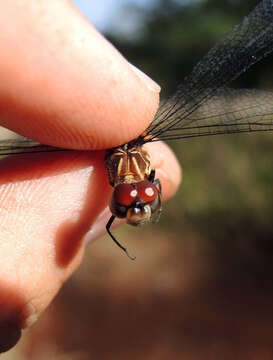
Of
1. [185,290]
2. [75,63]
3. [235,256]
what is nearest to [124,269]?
[185,290]

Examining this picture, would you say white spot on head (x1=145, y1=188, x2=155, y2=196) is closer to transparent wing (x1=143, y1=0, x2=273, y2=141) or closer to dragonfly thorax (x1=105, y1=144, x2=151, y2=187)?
dragonfly thorax (x1=105, y1=144, x2=151, y2=187)

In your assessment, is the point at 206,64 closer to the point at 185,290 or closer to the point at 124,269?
the point at 185,290

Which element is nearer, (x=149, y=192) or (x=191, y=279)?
(x=149, y=192)

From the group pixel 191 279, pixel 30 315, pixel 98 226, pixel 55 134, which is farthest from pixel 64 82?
pixel 191 279

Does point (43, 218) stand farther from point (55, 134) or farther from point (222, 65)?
point (222, 65)

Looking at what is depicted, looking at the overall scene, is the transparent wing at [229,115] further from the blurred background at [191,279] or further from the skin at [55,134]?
the blurred background at [191,279]

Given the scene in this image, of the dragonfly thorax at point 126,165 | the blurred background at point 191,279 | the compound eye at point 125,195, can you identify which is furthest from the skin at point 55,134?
the blurred background at point 191,279

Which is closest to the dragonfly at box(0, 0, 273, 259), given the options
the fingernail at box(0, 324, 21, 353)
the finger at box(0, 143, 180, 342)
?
the finger at box(0, 143, 180, 342)
